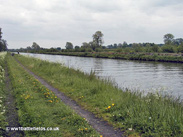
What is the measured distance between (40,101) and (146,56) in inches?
1804

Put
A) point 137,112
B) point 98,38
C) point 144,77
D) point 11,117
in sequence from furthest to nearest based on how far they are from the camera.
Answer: point 98,38 < point 144,77 < point 11,117 < point 137,112

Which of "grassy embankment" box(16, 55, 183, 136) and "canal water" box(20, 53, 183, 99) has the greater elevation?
"grassy embankment" box(16, 55, 183, 136)

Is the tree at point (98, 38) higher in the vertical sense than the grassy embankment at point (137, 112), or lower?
higher

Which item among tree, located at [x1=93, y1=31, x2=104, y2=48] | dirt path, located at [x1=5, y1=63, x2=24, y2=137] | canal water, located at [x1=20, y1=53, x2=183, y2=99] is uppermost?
tree, located at [x1=93, y1=31, x2=104, y2=48]

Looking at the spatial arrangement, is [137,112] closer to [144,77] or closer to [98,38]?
[144,77]

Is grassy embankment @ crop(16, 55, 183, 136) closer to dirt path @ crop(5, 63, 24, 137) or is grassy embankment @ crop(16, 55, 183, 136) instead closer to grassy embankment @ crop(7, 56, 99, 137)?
grassy embankment @ crop(7, 56, 99, 137)

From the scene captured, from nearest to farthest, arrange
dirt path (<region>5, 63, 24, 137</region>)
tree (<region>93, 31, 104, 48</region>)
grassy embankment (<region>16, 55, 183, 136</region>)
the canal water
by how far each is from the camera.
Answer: grassy embankment (<region>16, 55, 183, 136</region>) → dirt path (<region>5, 63, 24, 137</region>) → the canal water → tree (<region>93, 31, 104, 48</region>)

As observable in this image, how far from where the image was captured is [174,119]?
467cm

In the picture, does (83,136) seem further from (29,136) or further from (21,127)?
(21,127)

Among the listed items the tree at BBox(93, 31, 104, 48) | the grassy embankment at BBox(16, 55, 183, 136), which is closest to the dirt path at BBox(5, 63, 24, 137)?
the grassy embankment at BBox(16, 55, 183, 136)

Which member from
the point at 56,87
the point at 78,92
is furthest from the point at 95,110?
the point at 56,87

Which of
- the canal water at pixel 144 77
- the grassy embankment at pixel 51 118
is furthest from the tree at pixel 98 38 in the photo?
the grassy embankment at pixel 51 118

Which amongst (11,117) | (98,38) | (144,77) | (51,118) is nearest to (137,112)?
(51,118)

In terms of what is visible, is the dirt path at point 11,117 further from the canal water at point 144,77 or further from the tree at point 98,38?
the tree at point 98,38
